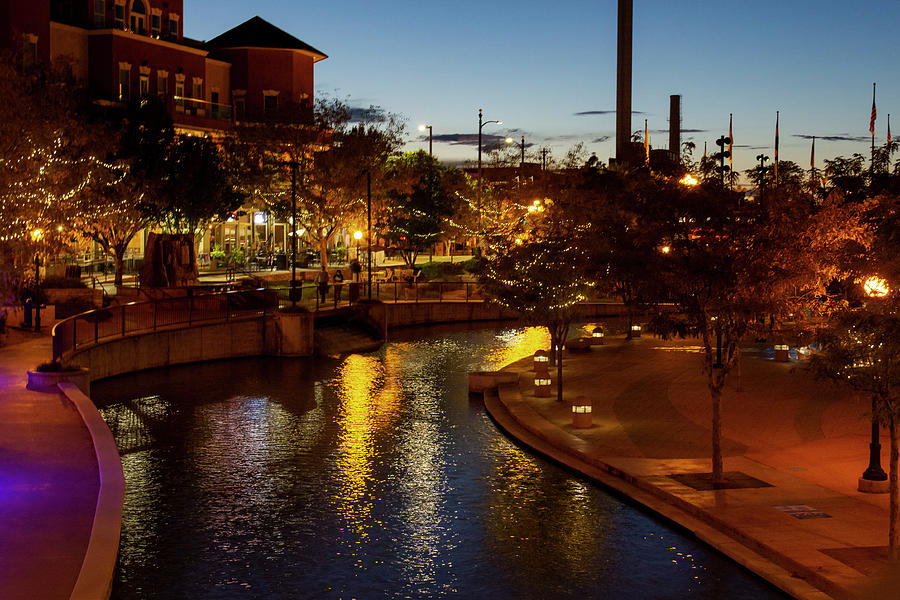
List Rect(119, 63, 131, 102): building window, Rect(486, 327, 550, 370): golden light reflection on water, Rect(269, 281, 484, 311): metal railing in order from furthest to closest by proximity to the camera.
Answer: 1. Rect(119, 63, 131, 102): building window
2. Rect(269, 281, 484, 311): metal railing
3. Rect(486, 327, 550, 370): golden light reflection on water

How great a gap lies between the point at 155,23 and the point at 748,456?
51.7m

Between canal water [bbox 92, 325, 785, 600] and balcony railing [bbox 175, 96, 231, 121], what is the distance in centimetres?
3805

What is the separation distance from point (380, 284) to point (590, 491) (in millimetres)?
33421

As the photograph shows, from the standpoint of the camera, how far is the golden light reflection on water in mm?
35725

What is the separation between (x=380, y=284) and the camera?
49312 mm

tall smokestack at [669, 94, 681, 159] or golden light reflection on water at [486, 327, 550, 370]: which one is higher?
tall smokestack at [669, 94, 681, 159]

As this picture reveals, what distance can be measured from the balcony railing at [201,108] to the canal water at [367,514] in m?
38.1

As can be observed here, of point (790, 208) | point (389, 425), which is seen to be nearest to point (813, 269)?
point (790, 208)

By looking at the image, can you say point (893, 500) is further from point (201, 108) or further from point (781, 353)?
point (201, 108)

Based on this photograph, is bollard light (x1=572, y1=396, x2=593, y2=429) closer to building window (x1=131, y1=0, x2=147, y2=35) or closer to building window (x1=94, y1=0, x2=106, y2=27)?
building window (x1=94, y1=0, x2=106, y2=27)

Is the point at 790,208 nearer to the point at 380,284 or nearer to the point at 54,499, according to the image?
the point at 54,499

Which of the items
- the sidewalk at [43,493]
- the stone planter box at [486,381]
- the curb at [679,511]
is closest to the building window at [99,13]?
the stone planter box at [486,381]

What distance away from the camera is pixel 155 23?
60125 mm

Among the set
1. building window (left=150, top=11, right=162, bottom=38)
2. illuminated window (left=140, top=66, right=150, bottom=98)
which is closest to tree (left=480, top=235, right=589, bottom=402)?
illuminated window (left=140, top=66, right=150, bottom=98)
